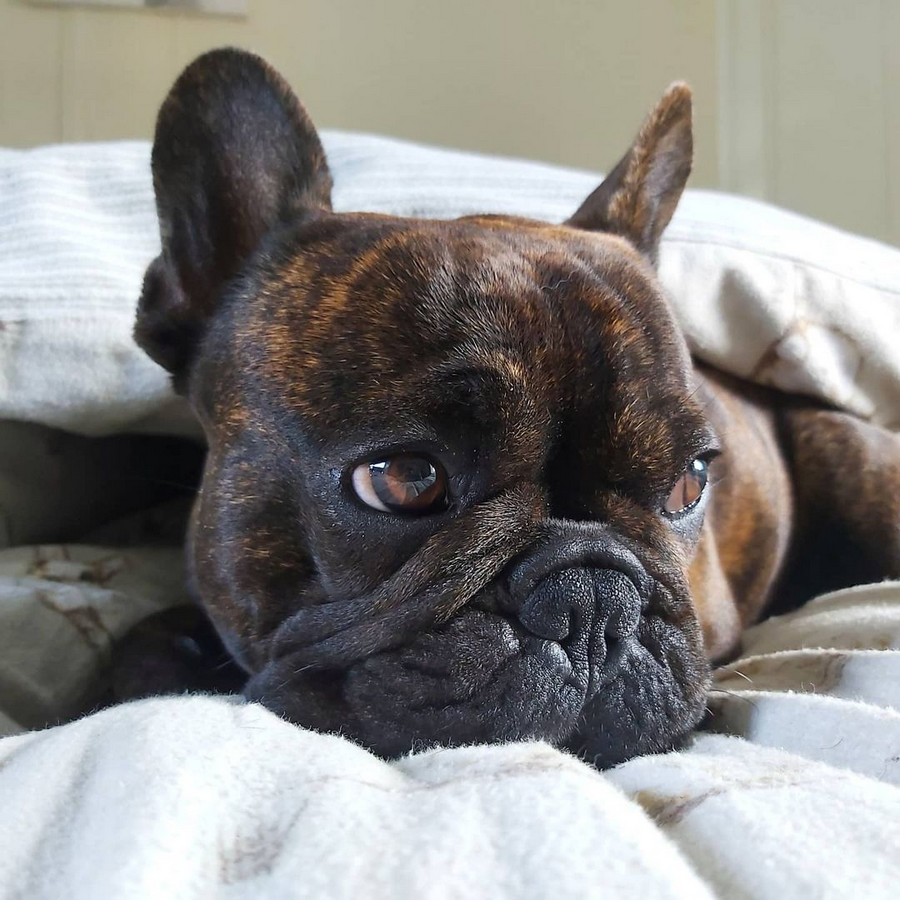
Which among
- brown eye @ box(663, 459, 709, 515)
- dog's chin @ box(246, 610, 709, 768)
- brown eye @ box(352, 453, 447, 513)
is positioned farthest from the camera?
brown eye @ box(663, 459, 709, 515)

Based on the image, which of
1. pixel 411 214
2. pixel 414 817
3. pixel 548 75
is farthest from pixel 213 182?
pixel 548 75

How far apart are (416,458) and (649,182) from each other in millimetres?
737

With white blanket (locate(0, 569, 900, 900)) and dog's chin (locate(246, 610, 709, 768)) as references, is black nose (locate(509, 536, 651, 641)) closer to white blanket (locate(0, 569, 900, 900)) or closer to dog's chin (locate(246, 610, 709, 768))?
dog's chin (locate(246, 610, 709, 768))

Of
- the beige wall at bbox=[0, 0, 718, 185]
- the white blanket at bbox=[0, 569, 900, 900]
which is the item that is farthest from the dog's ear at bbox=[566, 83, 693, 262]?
the beige wall at bbox=[0, 0, 718, 185]

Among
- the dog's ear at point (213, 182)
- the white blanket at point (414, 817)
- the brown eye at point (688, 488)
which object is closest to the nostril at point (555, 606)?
the white blanket at point (414, 817)

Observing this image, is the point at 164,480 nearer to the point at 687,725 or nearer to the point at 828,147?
the point at 687,725

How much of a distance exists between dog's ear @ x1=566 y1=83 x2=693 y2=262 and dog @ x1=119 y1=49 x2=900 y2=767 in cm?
14

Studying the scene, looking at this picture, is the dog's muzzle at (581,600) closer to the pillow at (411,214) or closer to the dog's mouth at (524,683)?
the dog's mouth at (524,683)

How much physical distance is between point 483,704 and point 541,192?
1.10m

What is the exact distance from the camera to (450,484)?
2.84 feet

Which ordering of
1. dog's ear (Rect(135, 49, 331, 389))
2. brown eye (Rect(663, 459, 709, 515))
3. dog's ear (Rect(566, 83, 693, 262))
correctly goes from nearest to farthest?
brown eye (Rect(663, 459, 709, 515)) → dog's ear (Rect(135, 49, 331, 389)) → dog's ear (Rect(566, 83, 693, 262))

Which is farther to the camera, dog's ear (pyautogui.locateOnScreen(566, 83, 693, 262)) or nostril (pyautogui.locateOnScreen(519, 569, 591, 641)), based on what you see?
Result: dog's ear (pyautogui.locateOnScreen(566, 83, 693, 262))

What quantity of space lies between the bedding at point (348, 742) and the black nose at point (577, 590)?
13 cm

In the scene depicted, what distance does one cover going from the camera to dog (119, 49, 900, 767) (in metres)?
0.78
